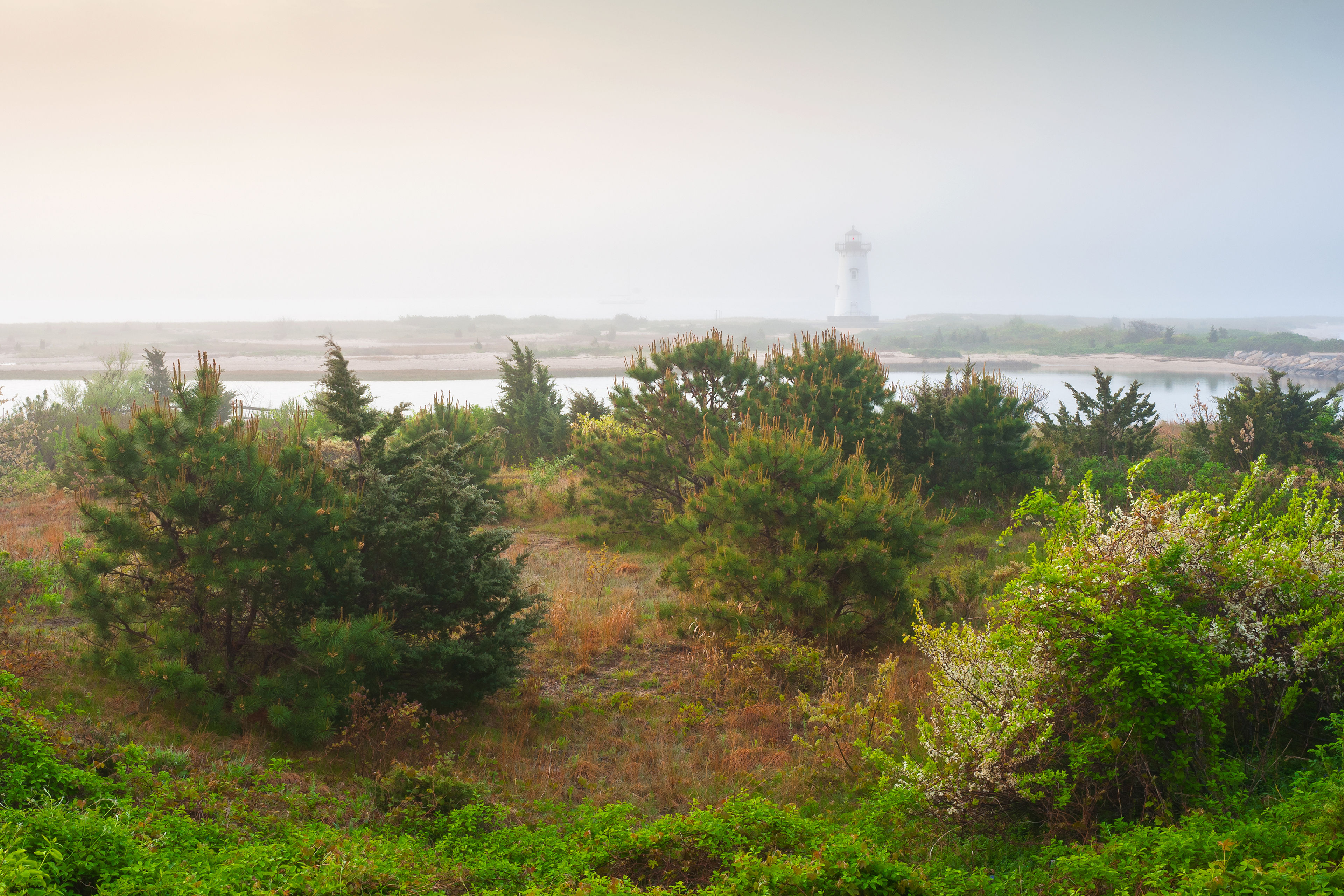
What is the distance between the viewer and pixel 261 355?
55344 millimetres

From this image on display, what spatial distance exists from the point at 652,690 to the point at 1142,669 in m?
4.79

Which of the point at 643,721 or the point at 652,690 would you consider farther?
the point at 652,690

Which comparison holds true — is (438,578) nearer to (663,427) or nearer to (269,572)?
(269,572)

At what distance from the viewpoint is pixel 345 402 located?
695 cm

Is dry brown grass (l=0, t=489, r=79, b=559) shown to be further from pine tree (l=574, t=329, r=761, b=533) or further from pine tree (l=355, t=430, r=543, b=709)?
pine tree (l=574, t=329, r=761, b=533)

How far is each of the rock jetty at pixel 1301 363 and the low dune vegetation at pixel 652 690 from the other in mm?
40771

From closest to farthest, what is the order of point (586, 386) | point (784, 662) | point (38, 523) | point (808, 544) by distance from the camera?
point (784, 662)
point (808, 544)
point (38, 523)
point (586, 386)

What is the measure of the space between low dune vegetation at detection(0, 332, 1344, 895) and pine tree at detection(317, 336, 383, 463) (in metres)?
0.03

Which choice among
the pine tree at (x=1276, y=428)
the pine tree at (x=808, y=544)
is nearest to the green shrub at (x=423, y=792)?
the pine tree at (x=808, y=544)

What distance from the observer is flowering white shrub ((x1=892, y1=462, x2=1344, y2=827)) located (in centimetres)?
462

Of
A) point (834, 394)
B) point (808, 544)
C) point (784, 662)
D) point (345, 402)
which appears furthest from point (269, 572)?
point (834, 394)

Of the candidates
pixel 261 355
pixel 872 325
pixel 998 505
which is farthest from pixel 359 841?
pixel 872 325

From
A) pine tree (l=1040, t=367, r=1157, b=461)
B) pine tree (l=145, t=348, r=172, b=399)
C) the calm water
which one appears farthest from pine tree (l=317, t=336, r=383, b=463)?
the calm water

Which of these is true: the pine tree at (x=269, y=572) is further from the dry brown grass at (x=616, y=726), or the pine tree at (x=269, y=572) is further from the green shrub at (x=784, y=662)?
the green shrub at (x=784, y=662)
